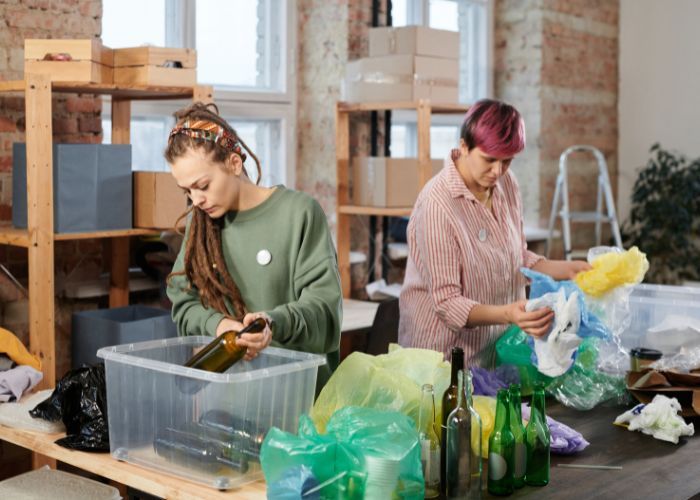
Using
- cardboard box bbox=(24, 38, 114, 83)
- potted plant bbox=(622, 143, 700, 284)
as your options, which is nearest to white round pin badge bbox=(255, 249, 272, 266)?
cardboard box bbox=(24, 38, 114, 83)

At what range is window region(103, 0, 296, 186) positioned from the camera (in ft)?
13.7

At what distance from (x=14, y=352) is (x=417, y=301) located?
124 centimetres

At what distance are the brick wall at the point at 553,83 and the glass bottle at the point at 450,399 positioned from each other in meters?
3.98

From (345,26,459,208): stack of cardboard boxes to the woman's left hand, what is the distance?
2.45 m

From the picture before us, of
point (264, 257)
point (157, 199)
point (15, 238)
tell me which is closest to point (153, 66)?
point (157, 199)

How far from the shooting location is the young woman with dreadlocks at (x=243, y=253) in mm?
2148

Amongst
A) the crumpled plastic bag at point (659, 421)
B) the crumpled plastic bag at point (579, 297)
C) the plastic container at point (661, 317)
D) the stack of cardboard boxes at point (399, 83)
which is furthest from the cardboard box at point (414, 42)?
the crumpled plastic bag at point (659, 421)

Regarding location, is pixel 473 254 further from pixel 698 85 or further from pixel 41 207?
pixel 698 85

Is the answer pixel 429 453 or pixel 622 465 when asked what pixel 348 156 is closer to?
pixel 622 465

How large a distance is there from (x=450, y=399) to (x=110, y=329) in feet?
6.06

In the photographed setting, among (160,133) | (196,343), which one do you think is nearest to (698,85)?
(160,133)

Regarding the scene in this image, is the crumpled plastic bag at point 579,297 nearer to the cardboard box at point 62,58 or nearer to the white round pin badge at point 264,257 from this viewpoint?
the white round pin badge at point 264,257

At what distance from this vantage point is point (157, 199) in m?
3.49

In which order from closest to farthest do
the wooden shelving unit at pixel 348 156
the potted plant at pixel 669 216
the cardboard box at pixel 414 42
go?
the wooden shelving unit at pixel 348 156
the cardboard box at pixel 414 42
the potted plant at pixel 669 216
